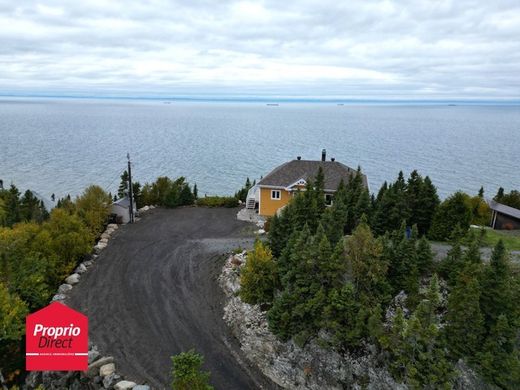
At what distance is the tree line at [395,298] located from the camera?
14977 mm

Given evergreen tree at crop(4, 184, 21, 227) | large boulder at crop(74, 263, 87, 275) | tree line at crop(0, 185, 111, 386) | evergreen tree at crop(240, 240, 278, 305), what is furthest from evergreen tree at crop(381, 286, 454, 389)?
evergreen tree at crop(4, 184, 21, 227)

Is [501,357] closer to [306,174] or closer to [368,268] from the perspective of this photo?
[368,268]

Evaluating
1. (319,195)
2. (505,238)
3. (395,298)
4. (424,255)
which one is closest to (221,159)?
(319,195)

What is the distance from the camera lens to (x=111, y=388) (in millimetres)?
15664

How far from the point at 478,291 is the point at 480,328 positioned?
4.86 feet

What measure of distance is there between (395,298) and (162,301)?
1281 cm

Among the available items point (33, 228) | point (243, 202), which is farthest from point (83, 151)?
point (33, 228)

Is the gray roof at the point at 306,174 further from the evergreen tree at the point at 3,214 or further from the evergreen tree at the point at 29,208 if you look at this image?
the evergreen tree at the point at 3,214

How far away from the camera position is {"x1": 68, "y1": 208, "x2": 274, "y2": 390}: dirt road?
1719cm

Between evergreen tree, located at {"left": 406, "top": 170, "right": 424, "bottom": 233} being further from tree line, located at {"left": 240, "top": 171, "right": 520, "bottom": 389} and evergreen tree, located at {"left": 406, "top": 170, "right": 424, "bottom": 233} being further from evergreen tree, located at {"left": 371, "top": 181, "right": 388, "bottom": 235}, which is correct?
tree line, located at {"left": 240, "top": 171, "right": 520, "bottom": 389}

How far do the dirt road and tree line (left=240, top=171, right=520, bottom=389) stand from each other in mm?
2755

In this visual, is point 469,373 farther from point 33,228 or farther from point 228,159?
→ point 228,159

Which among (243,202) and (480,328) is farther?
(243,202)

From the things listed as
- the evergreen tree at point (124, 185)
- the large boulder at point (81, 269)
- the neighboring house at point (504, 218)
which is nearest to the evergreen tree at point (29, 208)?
the evergreen tree at point (124, 185)
